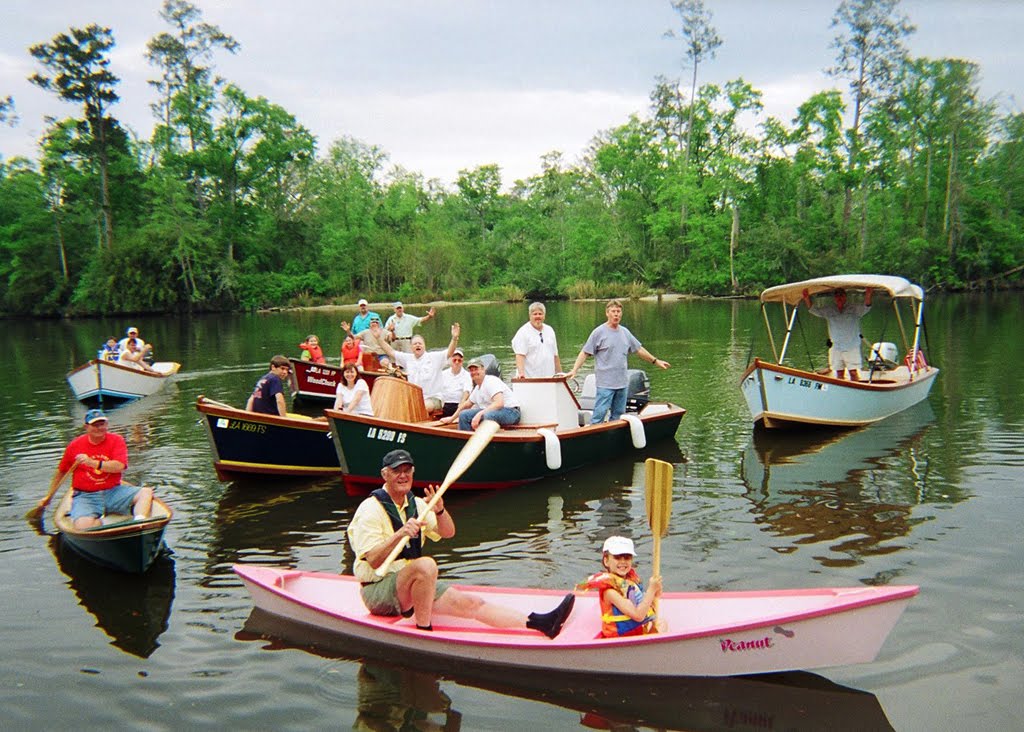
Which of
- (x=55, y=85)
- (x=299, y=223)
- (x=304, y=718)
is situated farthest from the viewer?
(x=299, y=223)

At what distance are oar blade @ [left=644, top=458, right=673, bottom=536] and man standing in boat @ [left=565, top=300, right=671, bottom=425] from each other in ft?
17.0

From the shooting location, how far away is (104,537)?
7.30 metres

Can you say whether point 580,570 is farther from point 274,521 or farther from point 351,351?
point 351,351

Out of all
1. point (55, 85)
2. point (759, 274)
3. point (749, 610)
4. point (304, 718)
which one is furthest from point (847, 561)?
point (55, 85)

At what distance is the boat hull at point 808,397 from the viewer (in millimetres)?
12359

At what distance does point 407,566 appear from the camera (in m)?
5.68

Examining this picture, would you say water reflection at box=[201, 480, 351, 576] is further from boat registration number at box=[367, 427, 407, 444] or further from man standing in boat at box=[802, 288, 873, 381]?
man standing in boat at box=[802, 288, 873, 381]

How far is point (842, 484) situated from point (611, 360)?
11.1ft

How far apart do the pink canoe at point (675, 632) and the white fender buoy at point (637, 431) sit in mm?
5612

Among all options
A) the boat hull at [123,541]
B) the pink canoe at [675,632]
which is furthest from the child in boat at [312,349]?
the pink canoe at [675,632]

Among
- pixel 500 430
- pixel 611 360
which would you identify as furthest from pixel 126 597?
pixel 611 360

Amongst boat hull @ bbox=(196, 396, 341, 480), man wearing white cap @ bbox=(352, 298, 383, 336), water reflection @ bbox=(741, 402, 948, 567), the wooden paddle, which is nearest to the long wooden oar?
the wooden paddle

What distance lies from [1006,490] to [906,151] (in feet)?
167

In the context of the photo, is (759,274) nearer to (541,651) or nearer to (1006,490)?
(1006,490)
